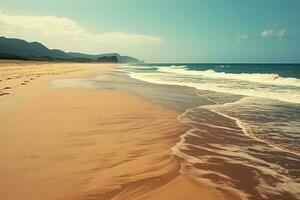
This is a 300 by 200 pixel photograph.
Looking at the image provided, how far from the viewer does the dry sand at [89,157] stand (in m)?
5.20

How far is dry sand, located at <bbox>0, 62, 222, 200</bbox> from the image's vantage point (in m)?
5.20

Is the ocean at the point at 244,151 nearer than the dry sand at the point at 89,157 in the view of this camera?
No

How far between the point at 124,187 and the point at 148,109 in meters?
8.61

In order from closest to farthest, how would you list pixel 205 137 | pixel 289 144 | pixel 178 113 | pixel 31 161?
pixel 31 161 < pixel 289 144 < pixel 205 137 < pixel 178 113

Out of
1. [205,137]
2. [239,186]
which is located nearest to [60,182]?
[239,186]

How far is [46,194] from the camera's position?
4.97 m

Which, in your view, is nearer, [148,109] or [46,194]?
[46,194]

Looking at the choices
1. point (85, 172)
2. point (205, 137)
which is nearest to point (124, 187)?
point (85, 172)

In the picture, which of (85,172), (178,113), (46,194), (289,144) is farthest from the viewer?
(178,113)

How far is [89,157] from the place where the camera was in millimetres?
6840

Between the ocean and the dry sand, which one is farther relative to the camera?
the ocean

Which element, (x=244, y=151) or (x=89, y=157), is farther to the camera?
(x=244, y=151)

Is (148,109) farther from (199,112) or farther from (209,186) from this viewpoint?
(209,186)

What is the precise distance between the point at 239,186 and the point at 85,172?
8.65ft
